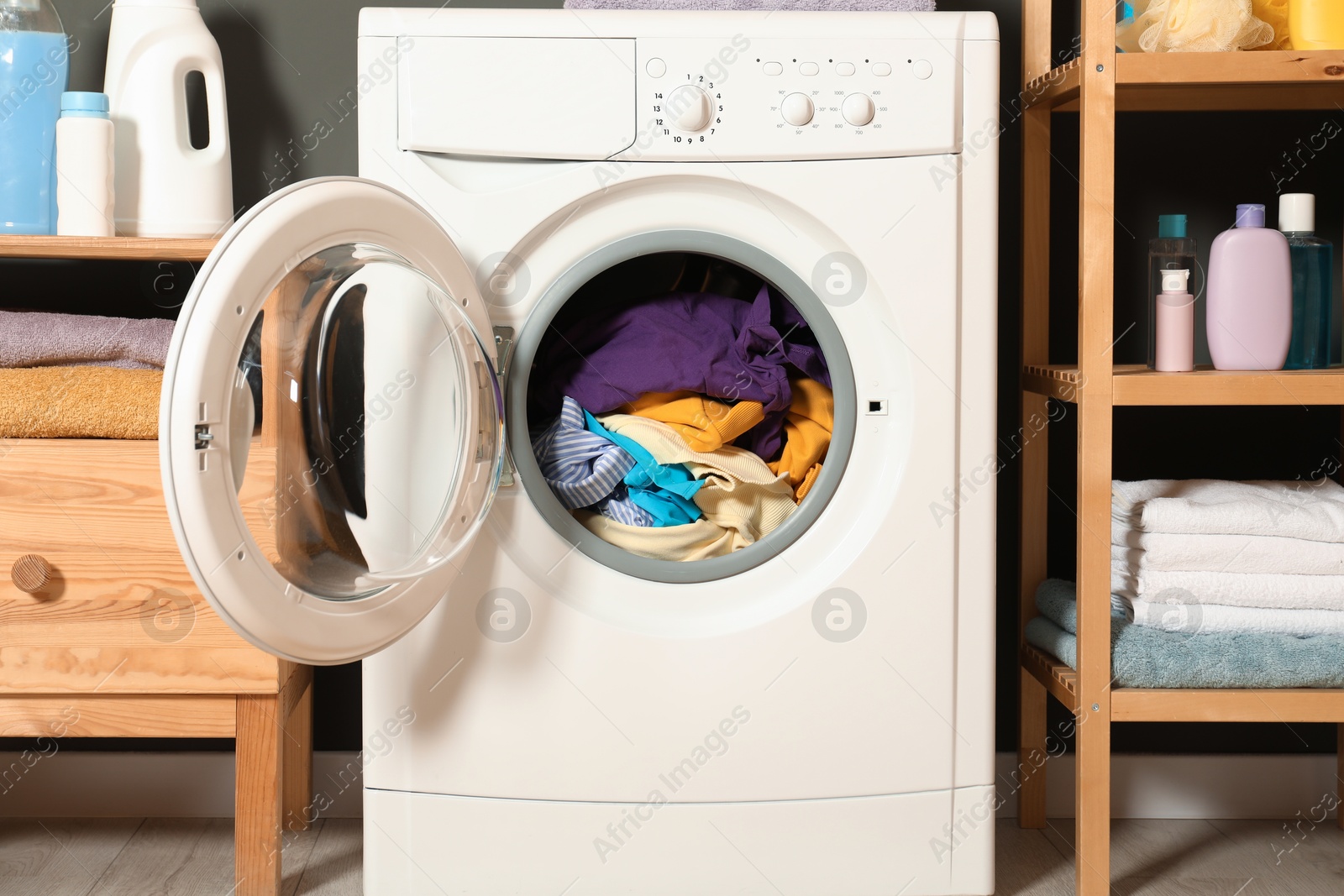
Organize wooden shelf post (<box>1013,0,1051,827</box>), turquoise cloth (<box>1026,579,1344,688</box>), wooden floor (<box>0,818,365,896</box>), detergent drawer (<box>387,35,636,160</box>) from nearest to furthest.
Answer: detergent drawer (<box>387,35,636,160</box>), turquoise cloth (<box>1026,579,1344,688</box>), wooden floor (<box>0,818,365,896</box>), wooden shelf post (<box>1013,0,1051,827</box>)

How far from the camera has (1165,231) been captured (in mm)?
1254

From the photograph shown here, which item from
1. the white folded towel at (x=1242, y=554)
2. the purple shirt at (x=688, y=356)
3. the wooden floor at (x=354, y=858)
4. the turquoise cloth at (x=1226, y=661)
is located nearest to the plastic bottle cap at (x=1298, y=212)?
the white folded towel at (x=1242, y=554)

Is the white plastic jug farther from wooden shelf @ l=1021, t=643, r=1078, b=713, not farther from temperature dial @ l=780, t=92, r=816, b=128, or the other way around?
wooden shelf @ l=1021, t=643, r=1078, b=713

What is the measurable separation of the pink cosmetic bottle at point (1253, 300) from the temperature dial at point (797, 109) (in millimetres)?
550

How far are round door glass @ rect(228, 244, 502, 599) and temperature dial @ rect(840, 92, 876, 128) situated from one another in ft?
1.48

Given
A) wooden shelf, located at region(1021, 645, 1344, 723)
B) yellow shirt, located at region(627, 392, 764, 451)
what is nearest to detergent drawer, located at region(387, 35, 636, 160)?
yellow shirt, located at region(627, 392, 764, 451)

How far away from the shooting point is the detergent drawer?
3.51 ft

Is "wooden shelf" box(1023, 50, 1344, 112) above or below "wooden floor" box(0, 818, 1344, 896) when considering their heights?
above

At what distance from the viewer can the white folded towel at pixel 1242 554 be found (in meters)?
1.20

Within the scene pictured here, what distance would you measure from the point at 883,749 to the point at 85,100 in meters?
1.20

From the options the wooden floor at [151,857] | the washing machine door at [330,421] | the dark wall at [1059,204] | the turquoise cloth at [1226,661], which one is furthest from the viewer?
the dark wall at [1059,204]

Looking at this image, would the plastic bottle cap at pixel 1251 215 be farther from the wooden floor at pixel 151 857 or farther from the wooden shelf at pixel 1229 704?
the wooden floor at pixel 151 857

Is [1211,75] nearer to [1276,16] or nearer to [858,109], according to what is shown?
[1276,16]

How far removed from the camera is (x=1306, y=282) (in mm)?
1293
